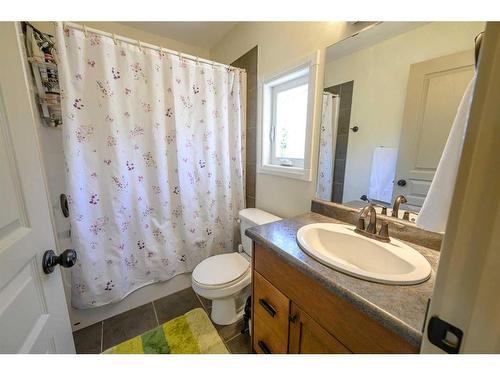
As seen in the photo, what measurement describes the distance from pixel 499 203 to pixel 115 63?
1731mm

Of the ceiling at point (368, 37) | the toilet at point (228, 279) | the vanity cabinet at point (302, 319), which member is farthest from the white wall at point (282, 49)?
the vanity cabinet at point (302, 319)

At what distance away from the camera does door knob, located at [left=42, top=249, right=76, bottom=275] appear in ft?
2.13

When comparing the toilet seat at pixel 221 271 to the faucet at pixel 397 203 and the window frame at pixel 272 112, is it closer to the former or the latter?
the window frame at pixel 272 112

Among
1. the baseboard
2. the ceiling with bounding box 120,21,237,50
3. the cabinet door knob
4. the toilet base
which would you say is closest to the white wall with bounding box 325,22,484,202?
the cabinet door knob

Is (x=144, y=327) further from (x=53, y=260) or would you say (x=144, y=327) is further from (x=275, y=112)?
(x=275, y=112)

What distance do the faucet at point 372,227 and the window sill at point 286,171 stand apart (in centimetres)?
43

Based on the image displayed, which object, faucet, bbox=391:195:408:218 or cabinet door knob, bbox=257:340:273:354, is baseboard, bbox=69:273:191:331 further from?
faucet, bbox=391:195:408:218

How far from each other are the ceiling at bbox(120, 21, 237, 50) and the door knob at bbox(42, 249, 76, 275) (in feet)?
6.18

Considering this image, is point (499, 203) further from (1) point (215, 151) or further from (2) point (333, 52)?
(1) point (215, 151)

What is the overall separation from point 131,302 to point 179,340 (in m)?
0.54

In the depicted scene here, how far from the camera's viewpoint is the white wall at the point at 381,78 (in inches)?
31.4

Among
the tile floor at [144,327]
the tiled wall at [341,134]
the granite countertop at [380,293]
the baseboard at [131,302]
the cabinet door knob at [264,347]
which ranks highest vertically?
the tiled wall at [341,134]

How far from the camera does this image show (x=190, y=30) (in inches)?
70.9

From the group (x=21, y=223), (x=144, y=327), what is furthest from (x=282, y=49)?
(x=144, y=327)
